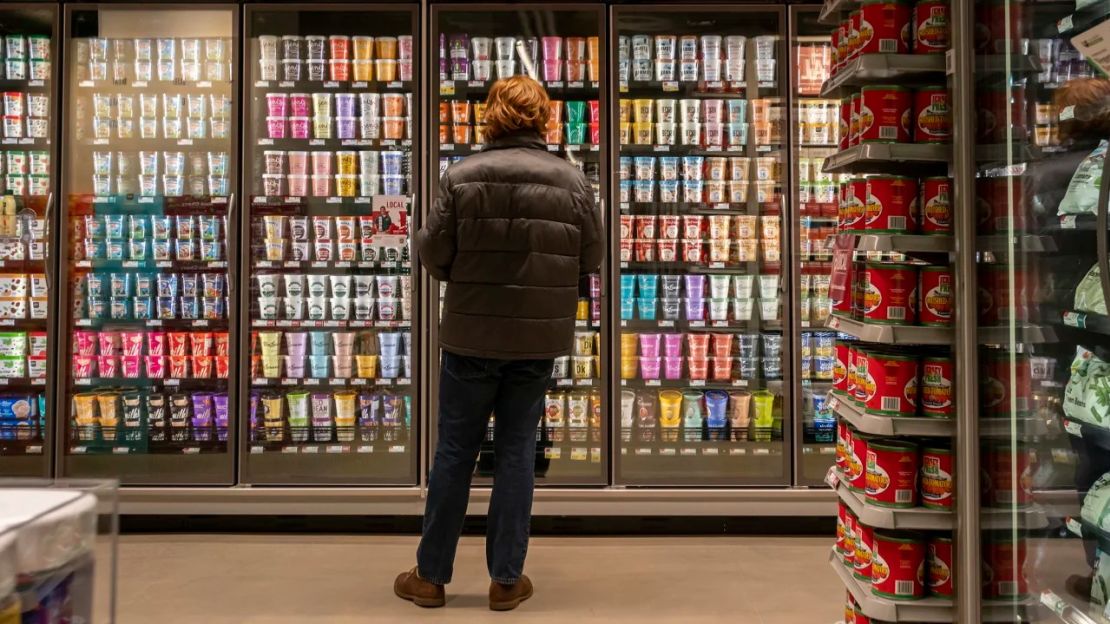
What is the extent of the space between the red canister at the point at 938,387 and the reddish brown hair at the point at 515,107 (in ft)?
4.78

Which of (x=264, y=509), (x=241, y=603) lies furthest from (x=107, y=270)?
(x=241, y=603)

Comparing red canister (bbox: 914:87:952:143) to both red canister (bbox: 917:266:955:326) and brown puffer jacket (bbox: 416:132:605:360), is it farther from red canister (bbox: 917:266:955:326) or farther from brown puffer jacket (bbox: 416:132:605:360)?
brown puffer jacket (bbox: 416:132:605:360)

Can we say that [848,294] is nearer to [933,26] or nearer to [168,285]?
[933,26]

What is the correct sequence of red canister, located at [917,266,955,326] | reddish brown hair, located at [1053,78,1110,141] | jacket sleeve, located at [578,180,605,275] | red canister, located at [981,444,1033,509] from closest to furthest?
reddish brown hair, located at [1053,78,1110,141] < red canister, located at [981,444,1033,509] < red canister, located at [917,266,955,326] < jacket sleeve, located at [578,180,605,275]

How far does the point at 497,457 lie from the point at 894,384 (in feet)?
4.44

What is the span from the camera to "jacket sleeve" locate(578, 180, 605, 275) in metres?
2.82

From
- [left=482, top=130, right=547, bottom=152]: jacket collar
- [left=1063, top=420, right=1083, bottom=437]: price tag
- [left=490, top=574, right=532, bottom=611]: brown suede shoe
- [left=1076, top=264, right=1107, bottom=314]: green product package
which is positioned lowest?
[left=490, top=574, right=532, bottom=611]: brown suede shoe

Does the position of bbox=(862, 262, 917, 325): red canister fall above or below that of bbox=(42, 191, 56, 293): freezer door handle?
below

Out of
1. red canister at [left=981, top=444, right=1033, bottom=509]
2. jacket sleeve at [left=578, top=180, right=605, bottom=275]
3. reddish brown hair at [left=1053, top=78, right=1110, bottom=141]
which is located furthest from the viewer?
jacket sleeve at [left=578, top=180, right=605, bottom=275]

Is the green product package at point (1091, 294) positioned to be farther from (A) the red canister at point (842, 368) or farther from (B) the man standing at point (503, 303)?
(B) the man standing at point (503, 303)

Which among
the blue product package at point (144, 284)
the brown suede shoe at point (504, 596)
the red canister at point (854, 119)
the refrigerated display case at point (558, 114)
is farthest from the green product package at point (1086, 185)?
the blue product package at point (144, 284)

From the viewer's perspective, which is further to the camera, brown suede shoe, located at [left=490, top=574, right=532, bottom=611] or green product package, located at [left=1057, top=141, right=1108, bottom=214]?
brown suede shoe, located at [left=490, top=574, right=532, bottom=611]

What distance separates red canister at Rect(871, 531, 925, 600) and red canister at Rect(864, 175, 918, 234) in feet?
2.55

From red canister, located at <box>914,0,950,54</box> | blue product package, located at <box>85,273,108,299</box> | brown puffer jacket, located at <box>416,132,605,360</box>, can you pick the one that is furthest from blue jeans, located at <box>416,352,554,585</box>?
blue product package, located at <box>85,273,108,299</box>
